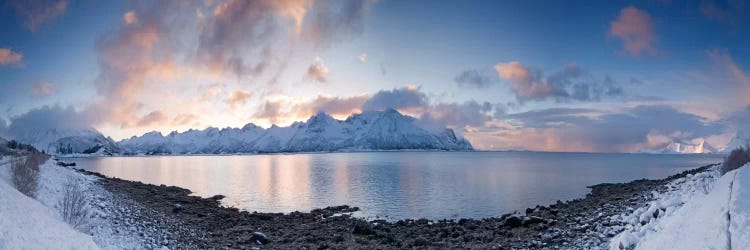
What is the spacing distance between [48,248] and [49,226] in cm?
253

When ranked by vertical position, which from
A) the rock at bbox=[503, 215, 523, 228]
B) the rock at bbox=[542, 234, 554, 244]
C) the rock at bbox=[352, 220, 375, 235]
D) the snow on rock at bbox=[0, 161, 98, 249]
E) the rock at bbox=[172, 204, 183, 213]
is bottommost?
the rock at bbox=[172, 204, 183, 213]

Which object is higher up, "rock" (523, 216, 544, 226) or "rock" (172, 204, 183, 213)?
"rock" (523, 216, 544, 226)

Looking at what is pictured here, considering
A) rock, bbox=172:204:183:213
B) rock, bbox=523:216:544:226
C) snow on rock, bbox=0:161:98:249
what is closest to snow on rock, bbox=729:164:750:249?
snow on rock, bbox=0:161:98:249

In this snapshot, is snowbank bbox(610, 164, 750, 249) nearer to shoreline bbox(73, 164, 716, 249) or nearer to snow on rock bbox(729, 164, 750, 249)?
snow on rock bbox(729, 164, 750, 249)

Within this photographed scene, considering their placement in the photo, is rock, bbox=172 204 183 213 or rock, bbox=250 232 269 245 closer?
rock, bbox=250 232 269 245

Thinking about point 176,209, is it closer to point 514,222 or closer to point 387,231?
point 387,231

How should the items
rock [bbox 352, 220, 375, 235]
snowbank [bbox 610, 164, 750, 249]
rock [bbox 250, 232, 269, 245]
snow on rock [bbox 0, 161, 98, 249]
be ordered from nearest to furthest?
1. snowbank [bbox 610, 164, 750, 249]
2. snow on rock [bbox 0, 161, 98, 249]
3. rock [bbox 250, 232, 269, 245]
4. rock [bbox 352, 220, 375, 235]

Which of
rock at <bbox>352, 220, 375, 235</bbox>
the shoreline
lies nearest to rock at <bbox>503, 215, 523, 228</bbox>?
the shoreline

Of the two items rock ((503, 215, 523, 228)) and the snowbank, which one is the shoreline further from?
the snowbank

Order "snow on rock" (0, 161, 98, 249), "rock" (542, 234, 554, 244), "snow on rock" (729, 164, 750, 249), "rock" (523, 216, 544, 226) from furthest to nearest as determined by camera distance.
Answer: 1. "rock" (523, 216, 544, 226)
2. "rock" (542, 234, 554, 244)
3. "snow on rock" (0, 161, 98, 249)
4. "snow on rock" (729, 164, 750, 249)

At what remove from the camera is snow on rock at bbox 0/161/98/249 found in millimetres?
9492

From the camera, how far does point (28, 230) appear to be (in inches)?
415

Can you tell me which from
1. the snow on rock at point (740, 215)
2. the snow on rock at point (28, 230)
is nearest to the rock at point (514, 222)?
the snow on rock at point (740, 215)

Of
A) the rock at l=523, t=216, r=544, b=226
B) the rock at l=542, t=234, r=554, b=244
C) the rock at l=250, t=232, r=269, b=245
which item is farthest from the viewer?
the rock at l=523, t=216, r=544, b=226
